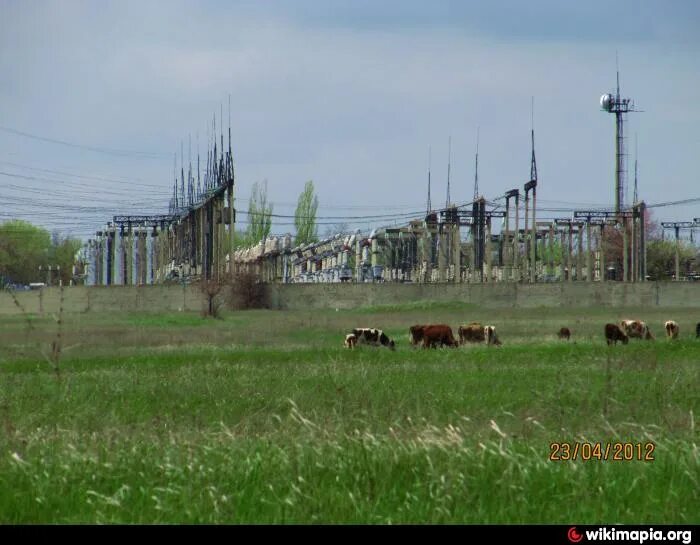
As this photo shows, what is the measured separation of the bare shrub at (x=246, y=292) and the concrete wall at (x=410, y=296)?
833mm

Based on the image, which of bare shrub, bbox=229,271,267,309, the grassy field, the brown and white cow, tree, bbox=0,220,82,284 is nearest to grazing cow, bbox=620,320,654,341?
the brown and white cow

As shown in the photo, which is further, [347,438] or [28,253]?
[28,253]

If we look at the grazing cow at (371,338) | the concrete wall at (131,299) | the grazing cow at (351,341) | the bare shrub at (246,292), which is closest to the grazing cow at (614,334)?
the grazing cow at (371,338)

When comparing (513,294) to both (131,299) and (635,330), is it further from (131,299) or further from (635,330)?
(635,330)

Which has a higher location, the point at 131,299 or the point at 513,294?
the point at 513,294

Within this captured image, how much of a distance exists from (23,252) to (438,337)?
286 feet

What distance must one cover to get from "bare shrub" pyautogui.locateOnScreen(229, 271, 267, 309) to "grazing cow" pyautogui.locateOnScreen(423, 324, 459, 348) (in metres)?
34.3

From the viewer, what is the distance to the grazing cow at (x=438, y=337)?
28.6 meters

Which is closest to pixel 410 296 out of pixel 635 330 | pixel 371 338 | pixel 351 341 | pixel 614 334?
pixel 635 330

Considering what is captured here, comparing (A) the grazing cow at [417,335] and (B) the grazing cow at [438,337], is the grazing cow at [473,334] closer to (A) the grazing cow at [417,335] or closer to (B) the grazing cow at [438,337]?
(A) the grazing cow at [417,335]

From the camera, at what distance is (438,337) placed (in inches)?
1131

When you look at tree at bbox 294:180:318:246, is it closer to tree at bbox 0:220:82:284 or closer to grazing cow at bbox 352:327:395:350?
tree at bbox 0:220:82:284

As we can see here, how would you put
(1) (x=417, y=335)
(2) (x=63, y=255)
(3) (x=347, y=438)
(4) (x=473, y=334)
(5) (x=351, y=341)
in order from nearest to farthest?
1. (3) (x=347, y=438)
2. (5) (x=351, y=341)
3. (1) (x=417, y=335)
4. (4) (x=473, y=334)
5. (2) (x=63, y=255)
